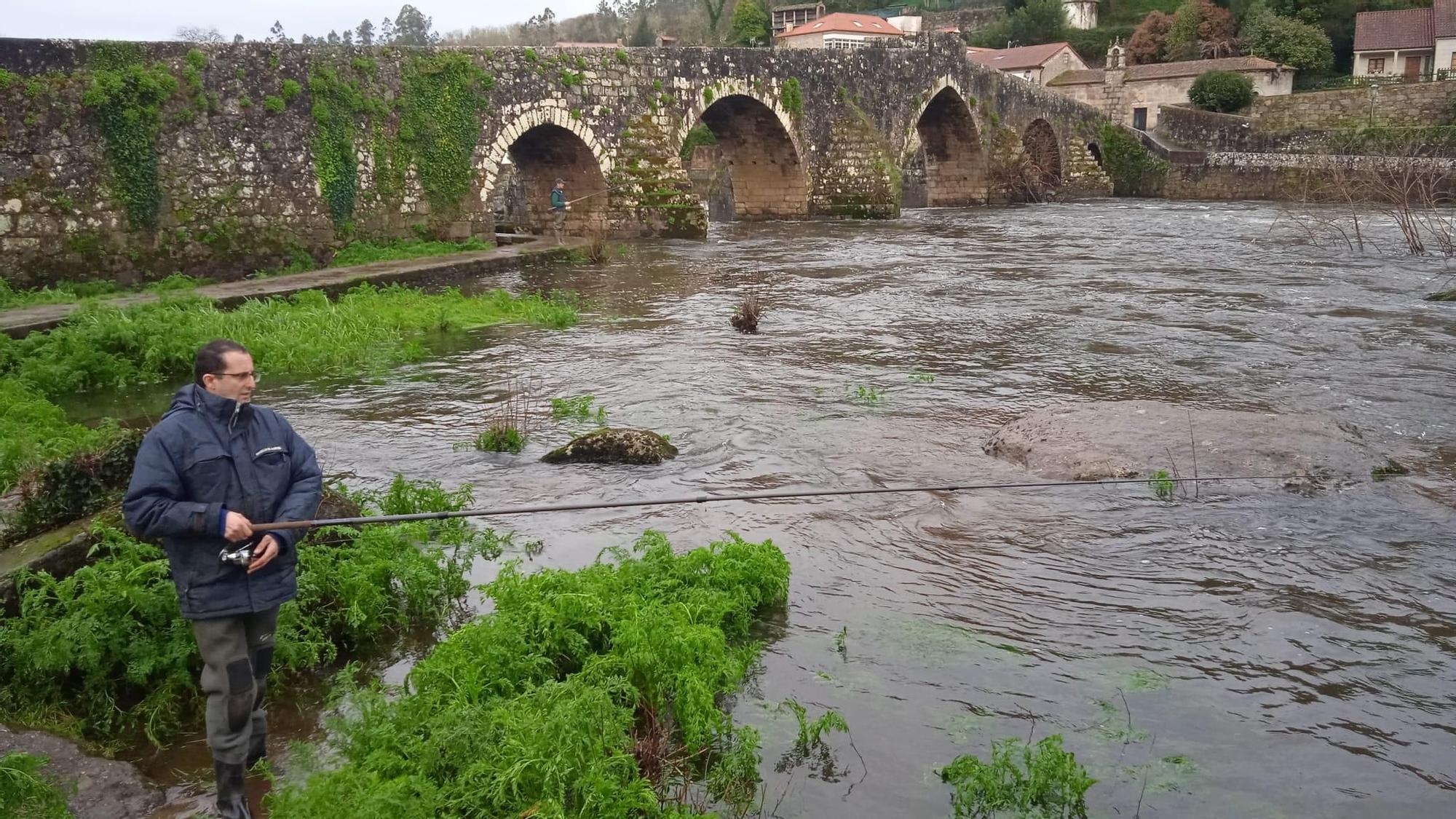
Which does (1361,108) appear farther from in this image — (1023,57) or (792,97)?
(792,97)

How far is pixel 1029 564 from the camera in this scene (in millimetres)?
5527

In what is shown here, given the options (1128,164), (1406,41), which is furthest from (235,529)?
(1406,41)

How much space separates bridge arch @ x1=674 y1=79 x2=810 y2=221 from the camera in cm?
2586

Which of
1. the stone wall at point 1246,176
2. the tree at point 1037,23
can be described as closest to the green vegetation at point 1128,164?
the stone wall at point 1246,176

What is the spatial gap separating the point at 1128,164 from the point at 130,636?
41.9 metres

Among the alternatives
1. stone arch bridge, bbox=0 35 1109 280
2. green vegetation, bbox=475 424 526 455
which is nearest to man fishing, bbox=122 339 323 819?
green vegetation, bbox=475 424 526 455

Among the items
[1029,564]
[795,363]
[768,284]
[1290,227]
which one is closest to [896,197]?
[1290,227]

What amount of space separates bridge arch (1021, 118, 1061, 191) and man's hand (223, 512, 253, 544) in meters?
38.9

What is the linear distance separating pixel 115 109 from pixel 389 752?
12270 mm

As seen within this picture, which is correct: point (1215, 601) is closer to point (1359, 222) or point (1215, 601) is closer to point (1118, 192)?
point (1359, 222)

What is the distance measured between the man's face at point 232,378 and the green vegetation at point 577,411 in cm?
482

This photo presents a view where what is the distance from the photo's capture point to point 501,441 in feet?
24.6

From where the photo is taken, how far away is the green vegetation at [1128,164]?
4050cm

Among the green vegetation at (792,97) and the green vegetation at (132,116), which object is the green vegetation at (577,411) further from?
the green vegetation at (792,97)
